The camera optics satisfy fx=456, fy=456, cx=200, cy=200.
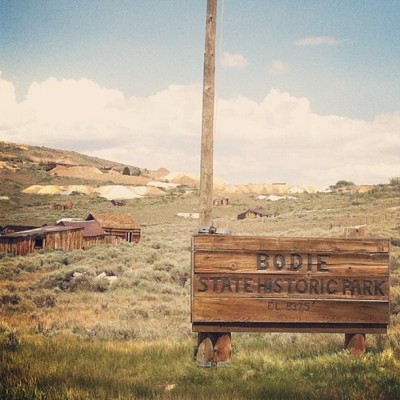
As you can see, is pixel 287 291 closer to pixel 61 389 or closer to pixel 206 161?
pixel 206 161

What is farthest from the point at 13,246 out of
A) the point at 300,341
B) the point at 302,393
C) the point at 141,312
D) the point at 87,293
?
the point at 302,393

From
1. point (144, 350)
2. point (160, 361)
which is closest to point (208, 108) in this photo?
point (160, 361)

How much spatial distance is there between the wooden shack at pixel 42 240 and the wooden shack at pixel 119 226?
4.25m

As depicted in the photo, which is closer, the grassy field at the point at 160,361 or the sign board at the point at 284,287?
the grassy field at the point at 160,361

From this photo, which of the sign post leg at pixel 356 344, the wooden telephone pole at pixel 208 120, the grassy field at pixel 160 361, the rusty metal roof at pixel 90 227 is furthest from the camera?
the rusty metal roof at pixel 90 227

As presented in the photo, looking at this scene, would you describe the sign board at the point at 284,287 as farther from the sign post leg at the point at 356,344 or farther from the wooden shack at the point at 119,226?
the wooden shack at the point at 119,226

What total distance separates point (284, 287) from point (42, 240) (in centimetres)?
3576

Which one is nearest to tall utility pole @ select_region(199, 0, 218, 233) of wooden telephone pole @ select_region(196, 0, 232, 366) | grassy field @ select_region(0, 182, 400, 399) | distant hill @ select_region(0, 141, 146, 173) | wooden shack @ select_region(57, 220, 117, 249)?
wooden telephone pole @ select_region(196, 0, 232, 366)

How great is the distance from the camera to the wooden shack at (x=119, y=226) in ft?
147

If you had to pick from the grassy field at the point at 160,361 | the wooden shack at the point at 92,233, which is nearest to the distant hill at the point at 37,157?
the wooden shack at the point at 92,233

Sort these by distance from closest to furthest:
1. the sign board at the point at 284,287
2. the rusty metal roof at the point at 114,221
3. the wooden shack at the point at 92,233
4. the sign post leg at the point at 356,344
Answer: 1. the sign board at the point at 284,287
2. the sign post leg at the point at 356,344
3. the wooden shack at the point at 92,233
4. the rusty metal roof at the point at 114,221

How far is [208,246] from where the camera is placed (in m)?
5.90

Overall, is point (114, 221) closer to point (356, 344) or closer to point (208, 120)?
point (208, 120)

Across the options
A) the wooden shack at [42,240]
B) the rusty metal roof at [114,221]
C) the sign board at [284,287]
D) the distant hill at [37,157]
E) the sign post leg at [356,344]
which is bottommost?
the wooden shack at [42,240]
